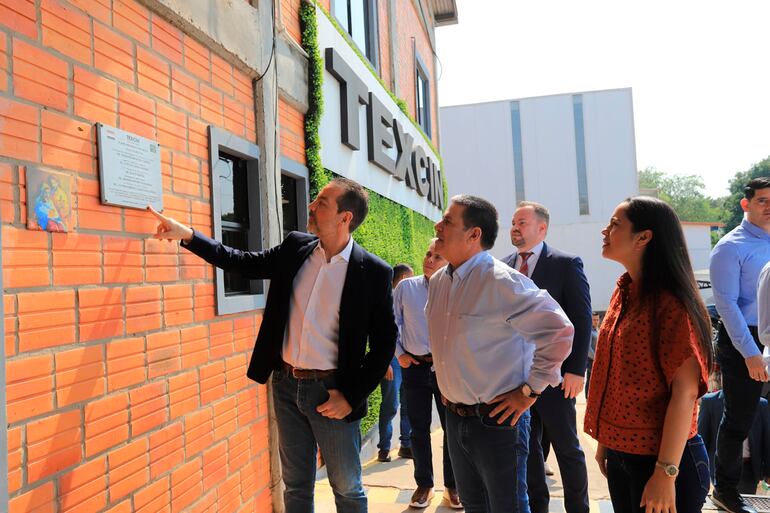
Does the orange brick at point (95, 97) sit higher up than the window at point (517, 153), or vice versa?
the window at point (517, 153)

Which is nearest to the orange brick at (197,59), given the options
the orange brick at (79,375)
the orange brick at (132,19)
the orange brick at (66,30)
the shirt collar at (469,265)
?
the orange brick at (132,19)

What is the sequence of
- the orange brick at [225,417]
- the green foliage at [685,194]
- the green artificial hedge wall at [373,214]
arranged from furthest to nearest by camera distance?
1. the green foliage at [685,194]
2. the green artificial hedge wall at [373,214]
3. the orange brick at [225,417]

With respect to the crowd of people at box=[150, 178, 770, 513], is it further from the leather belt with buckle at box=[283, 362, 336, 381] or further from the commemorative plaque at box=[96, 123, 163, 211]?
the commemorative plaque at box=[96, 123, 163, 211]

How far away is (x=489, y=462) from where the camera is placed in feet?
8.25

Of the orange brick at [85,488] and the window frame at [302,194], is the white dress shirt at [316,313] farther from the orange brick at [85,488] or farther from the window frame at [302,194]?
the window frame at [302,194]

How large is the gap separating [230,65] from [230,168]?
742mm

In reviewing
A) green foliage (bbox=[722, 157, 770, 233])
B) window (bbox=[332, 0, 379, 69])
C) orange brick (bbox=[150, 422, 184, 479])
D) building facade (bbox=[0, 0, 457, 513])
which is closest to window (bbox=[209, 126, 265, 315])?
building facade (bbox=[0, 0, 457, 513])

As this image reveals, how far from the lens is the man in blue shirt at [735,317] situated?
12.9 feet

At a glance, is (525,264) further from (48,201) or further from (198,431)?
(48,201)

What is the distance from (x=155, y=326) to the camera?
2.89 metres

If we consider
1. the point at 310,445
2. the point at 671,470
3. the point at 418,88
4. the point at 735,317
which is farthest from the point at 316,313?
the point at 418,88

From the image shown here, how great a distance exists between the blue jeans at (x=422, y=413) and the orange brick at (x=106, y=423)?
2404 millimetres

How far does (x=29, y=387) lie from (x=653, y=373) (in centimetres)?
241

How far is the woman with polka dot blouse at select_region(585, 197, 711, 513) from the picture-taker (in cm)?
200
